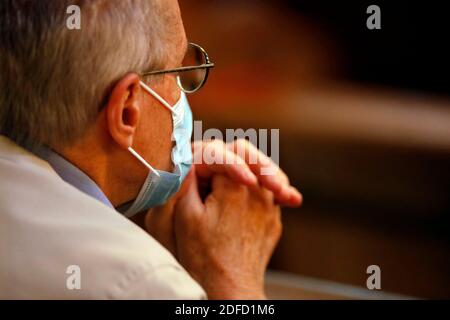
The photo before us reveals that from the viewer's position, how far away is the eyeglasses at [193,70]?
1533 mm

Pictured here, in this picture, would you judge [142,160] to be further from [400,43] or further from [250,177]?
[400,43]

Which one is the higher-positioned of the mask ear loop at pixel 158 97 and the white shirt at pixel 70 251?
the mask ear loop at pixel 158 97

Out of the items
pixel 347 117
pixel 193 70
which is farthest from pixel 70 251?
pixel 347 117

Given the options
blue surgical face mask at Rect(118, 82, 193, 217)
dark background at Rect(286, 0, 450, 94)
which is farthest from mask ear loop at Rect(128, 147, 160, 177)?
dark background at Rect(286, 0, 450, 94)

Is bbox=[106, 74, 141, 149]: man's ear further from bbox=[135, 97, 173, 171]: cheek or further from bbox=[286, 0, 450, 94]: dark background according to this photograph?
bbox=[286, 0, 450, 94]: dark background

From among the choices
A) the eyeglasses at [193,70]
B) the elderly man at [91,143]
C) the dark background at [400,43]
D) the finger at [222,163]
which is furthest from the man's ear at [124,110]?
the dark background at [400,43]

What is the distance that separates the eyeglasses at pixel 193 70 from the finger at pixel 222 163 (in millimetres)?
305

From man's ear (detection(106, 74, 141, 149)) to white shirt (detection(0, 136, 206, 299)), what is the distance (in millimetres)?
158

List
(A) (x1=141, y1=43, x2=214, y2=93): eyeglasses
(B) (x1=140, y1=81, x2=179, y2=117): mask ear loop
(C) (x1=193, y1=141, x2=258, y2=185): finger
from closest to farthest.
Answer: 1. (B) (x1=140, y1=81, x2=179, y2=117): mask ear loop
2. (A) (x1=141, y1=43, x2=214, y2=93): eyeglasses
3. (C) (x1=193, y1=141, x2=258, y2=185): finger

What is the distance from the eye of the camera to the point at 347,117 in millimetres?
3645

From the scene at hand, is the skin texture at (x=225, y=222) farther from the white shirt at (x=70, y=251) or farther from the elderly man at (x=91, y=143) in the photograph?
the white shirt at (x=70, y=251)

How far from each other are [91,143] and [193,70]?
0.85ft

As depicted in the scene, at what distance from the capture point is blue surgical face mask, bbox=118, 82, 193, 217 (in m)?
1.54
